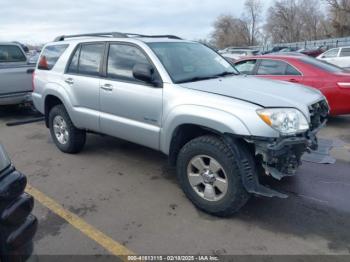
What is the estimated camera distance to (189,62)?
4383mm

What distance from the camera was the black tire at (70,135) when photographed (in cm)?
545

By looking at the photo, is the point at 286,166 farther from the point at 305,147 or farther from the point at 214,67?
the point at 214,67

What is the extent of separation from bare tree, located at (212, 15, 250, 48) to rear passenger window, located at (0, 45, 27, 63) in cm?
7436

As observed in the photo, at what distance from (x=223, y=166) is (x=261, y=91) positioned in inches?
37.0

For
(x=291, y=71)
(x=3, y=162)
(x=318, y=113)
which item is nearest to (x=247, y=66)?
(x=291, y=71)

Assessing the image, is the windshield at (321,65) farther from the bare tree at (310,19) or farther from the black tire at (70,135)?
the bare tree at (310,19)

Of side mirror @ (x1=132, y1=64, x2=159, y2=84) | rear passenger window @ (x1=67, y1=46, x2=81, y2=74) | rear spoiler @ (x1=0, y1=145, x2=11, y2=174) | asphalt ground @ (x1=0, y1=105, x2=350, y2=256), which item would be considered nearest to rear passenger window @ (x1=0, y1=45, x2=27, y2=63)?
rear passenger window @ (x1=67, y1=46, x2=81, y2=74)

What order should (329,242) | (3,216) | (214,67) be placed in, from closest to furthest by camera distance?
(3,216), (329,242), (214,67)

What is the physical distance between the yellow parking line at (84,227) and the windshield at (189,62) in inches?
71.5

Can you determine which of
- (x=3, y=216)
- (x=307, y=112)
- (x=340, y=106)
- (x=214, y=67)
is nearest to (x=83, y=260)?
(x=3, y=216)

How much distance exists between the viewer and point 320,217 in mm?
3578

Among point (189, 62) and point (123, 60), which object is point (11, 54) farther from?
point (189, 62)

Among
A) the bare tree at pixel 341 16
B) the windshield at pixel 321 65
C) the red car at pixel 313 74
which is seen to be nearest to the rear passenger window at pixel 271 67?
the red car at pixel 313 74

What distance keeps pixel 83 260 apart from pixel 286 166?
2.04 m
